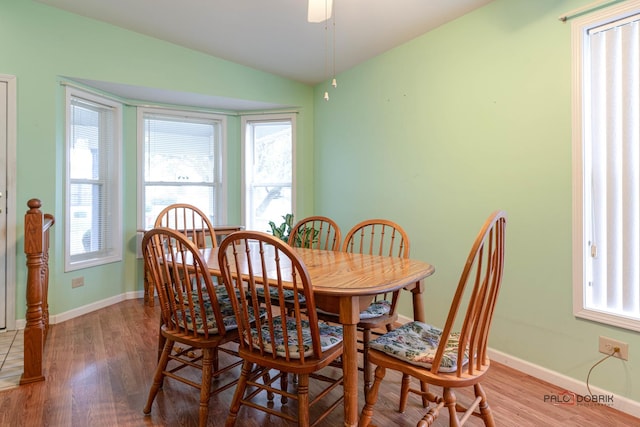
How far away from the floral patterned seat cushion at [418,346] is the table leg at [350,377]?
14 centimetres

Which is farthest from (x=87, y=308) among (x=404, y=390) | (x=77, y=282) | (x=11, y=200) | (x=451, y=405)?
(x=451, y=405)

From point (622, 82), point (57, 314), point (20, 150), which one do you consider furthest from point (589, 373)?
point (20, 150)

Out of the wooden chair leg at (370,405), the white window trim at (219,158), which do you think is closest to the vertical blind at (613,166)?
the wooden chair leg at (370,405)

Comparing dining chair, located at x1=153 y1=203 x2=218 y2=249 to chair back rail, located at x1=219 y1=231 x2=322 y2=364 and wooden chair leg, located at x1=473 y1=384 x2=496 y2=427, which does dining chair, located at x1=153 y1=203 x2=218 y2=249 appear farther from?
wooden chair leg, located at x1=473 y1=384 x2=496 y2=427

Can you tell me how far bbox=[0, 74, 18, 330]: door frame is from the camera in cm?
287

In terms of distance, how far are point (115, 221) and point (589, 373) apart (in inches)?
160

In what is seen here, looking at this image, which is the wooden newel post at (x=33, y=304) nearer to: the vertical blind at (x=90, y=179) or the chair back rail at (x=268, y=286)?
the chair back rail at (x=268, y=286)

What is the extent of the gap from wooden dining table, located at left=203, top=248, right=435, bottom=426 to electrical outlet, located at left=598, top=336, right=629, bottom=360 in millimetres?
1008

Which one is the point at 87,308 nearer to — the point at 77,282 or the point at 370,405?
the point at 77,282

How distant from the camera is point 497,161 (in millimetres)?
2463

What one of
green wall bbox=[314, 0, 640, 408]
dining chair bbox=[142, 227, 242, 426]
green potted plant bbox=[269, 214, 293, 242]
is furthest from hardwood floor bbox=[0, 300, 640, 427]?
green potted plant bbox=[269, 214, 293, 242]

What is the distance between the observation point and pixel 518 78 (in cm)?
233

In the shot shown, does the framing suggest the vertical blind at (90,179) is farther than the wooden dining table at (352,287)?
Yes

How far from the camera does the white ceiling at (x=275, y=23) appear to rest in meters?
2.73
